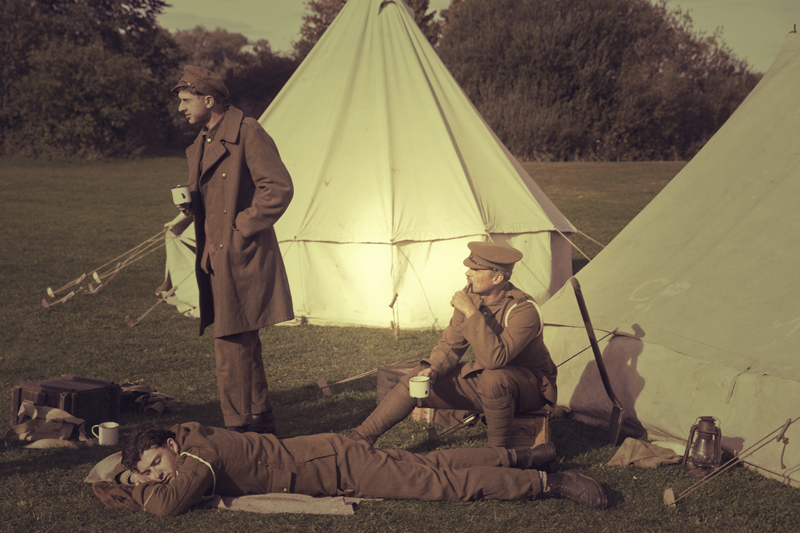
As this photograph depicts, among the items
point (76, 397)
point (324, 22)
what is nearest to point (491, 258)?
point (76, 397)

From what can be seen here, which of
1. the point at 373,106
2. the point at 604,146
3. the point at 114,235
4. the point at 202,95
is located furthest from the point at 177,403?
the point at 604,146

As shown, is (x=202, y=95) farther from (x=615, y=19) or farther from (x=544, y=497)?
(x=615, y=19)

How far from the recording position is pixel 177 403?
4.73 meters

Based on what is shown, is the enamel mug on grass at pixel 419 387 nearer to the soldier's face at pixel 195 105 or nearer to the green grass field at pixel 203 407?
the green grass field at pixel 203 407

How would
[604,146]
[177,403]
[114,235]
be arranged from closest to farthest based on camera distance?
[177,403]
[114,235]
[604,146]

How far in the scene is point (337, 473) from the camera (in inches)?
130

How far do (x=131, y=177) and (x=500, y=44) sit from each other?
13865 millimetres

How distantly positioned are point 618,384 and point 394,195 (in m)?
3.10

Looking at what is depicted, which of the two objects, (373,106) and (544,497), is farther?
(373,106)

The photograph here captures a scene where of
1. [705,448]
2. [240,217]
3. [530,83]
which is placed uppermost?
[530,83]

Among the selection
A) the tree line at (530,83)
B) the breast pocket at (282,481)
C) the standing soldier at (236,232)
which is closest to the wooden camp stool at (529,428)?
the breast pocket at (282,481)

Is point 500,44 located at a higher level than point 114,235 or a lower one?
higher

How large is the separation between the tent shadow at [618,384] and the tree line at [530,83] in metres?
20.5

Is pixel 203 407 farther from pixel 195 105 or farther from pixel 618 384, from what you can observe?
pixel 618 384
